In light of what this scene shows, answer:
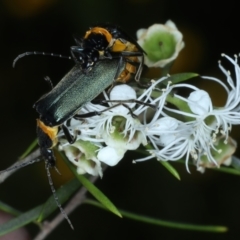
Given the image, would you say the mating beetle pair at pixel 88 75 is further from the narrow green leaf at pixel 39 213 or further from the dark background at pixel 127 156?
the dark background at pixel 127 156

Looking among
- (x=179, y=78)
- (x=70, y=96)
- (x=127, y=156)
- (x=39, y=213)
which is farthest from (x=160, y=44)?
(x=127, y=156)

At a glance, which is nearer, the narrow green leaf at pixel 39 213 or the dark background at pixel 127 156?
the narrow green leaf at pixel 39 213

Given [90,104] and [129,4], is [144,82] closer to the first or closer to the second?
[90,104]

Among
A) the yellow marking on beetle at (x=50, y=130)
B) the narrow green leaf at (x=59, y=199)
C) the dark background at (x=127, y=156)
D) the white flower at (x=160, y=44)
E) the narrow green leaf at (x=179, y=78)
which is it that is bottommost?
the dark background at (x=127, y=156)

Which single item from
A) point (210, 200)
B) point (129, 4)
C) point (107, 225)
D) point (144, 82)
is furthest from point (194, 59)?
point (144, 82)

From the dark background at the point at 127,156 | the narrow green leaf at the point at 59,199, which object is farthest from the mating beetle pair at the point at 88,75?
the dark background at the point at 127,156

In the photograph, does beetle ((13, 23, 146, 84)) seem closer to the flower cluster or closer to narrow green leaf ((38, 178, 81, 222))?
the flower cluster
